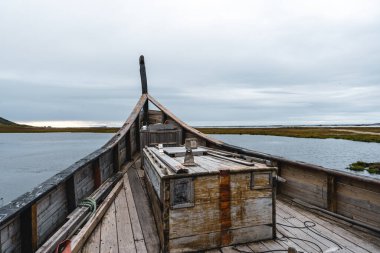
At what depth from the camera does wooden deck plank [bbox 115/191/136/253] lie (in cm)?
339

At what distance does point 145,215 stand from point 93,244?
1169mm

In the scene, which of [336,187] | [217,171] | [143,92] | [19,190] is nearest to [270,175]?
[217,171]

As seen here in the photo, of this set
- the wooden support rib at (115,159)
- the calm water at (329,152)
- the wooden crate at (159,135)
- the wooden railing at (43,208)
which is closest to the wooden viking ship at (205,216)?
the wooden railing at (43,208)

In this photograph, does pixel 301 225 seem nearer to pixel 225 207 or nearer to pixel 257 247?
pixel 257 247

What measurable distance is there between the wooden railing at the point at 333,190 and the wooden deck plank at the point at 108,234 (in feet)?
11.3

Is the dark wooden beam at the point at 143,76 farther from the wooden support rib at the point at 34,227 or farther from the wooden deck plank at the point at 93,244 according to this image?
the wooden support rib at the point at 34,227

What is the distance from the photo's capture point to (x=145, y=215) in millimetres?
4469

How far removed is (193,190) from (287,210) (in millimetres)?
2294

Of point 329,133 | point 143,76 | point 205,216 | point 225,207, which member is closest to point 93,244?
point 205,216

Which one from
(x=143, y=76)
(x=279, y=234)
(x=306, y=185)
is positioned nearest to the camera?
(x=279, y=234)

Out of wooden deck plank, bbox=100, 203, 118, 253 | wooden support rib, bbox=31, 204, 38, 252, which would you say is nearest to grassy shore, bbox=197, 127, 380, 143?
wooden deck plank, bbox=100, 203, 118, 253

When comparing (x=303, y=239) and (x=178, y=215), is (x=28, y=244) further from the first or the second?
(x=303, y=239)

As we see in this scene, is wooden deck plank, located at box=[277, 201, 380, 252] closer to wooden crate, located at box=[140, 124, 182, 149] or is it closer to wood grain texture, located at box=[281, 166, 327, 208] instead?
wood grain texture, located at box=[281, 166, 327, 208]

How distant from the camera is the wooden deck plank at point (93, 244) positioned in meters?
Answer: 3.26
